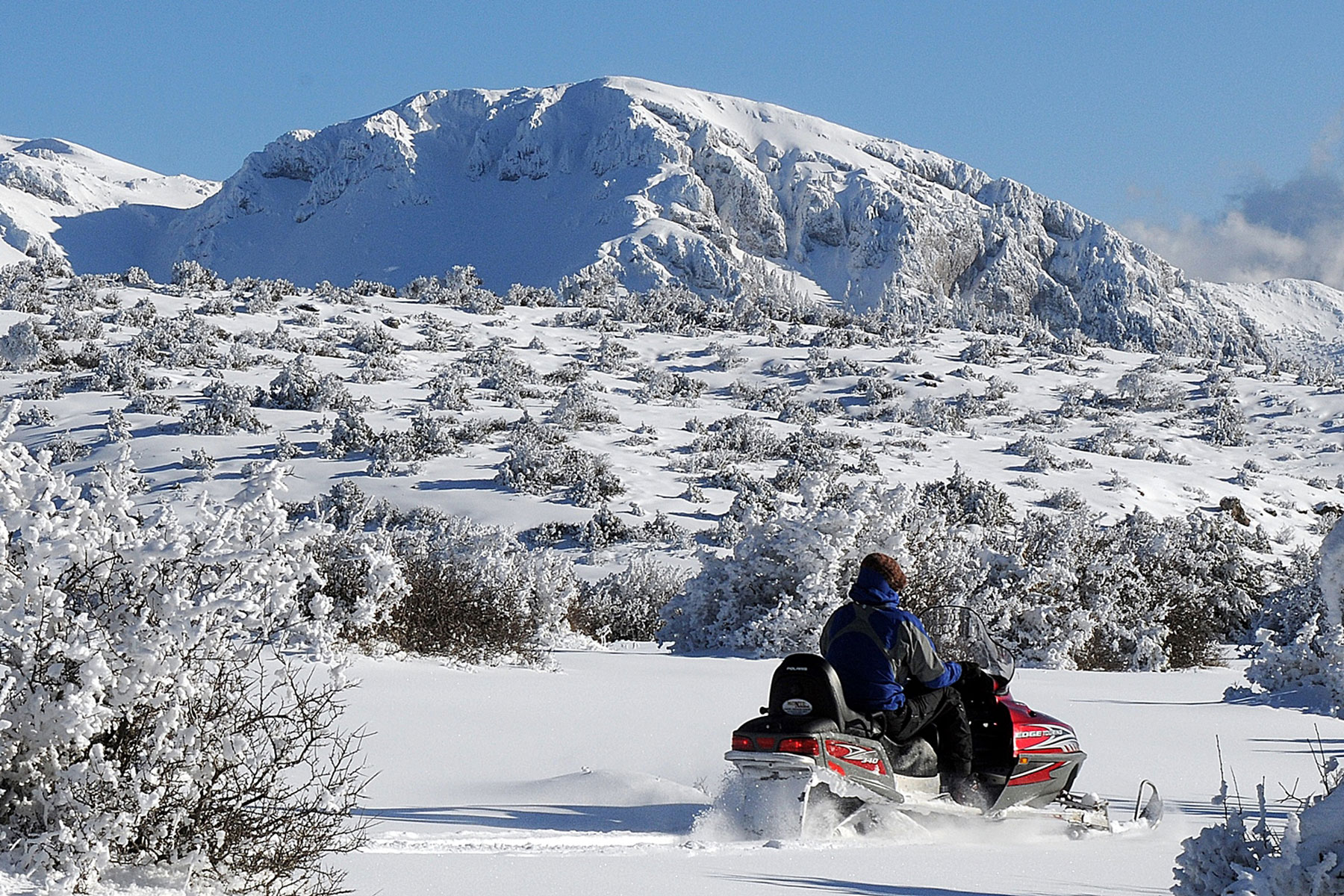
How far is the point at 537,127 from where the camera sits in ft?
332

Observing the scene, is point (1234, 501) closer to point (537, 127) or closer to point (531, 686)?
point (531, 686)

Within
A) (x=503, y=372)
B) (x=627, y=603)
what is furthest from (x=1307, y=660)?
(x=503, y=372)

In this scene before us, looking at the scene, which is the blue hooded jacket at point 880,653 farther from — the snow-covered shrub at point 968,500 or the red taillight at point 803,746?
the snow-covered shrub at point 968,500

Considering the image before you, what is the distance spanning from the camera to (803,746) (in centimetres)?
553

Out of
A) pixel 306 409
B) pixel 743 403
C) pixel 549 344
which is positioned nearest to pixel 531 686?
pixel 306 409

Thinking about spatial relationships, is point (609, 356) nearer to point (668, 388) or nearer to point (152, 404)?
point (668, 388)

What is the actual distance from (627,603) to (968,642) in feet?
36.0

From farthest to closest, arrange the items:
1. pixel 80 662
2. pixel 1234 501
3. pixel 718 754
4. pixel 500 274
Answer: pixel 500 274 < pixel 1234 501 < pixel 718 754 < pixel 80 662

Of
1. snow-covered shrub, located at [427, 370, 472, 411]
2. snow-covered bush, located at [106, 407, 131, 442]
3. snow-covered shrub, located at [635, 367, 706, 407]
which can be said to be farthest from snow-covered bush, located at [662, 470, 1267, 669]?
snow-covered shrub, located at [635, 367, 706, 407]

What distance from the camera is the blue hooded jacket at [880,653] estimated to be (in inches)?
232

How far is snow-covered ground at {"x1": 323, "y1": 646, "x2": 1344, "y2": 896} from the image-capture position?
451 cm

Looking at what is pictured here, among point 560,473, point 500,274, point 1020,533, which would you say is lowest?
point 1020,533

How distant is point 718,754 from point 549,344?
29747 mm

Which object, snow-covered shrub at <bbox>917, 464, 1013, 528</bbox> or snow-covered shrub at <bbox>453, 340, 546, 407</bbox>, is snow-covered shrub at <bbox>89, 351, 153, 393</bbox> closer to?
snow-covered shrub at <bbox>453, 340, 546, 407</bbox>
